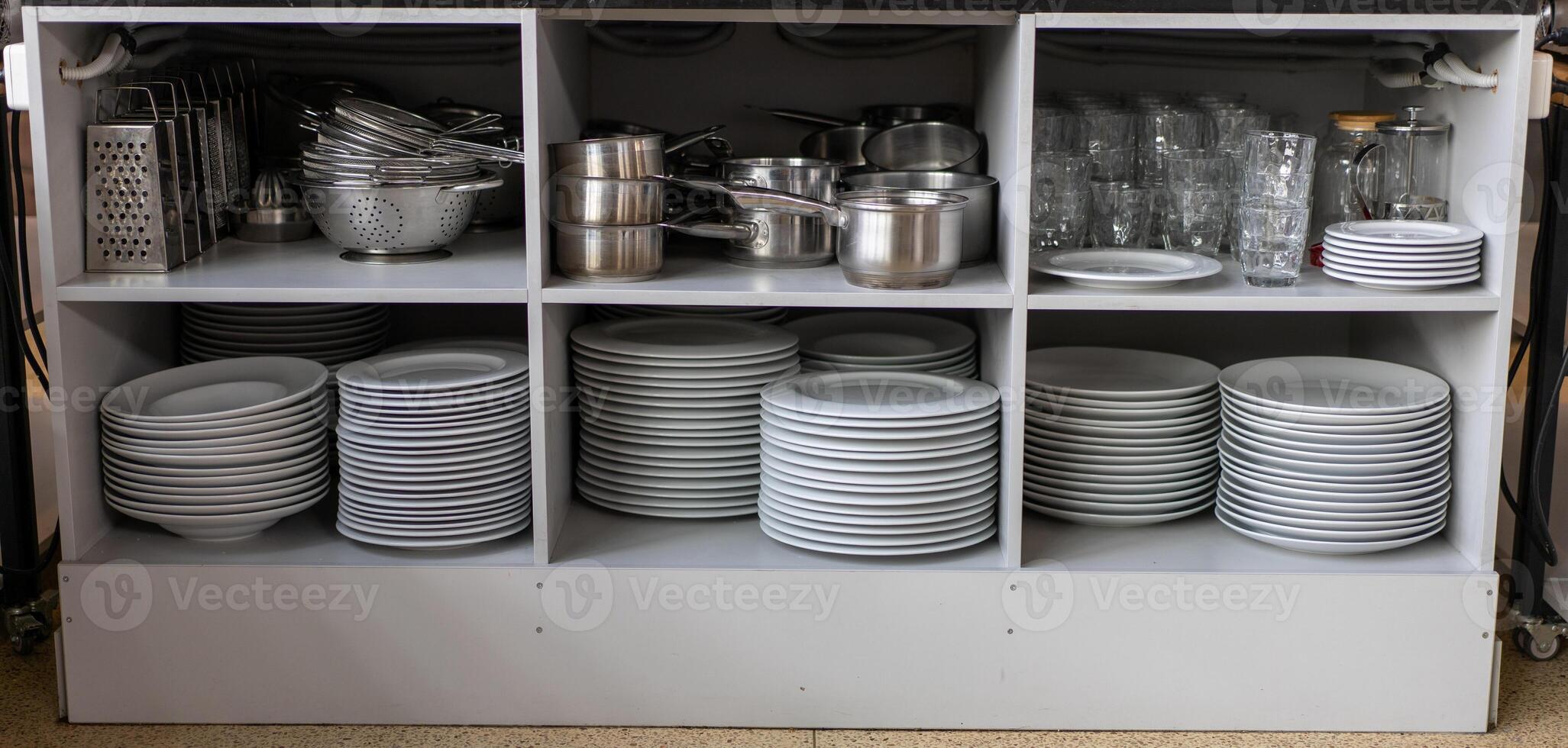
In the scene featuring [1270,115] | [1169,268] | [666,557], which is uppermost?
[1270,115]

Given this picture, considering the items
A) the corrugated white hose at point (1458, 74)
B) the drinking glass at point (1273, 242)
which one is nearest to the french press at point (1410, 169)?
the corrugated white hose at point (1458, 74)

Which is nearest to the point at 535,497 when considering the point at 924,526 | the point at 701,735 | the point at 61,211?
the point at 701,735

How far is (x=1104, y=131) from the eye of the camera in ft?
6.97

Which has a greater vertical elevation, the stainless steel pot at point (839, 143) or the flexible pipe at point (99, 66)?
the flexible pipe at point (99, 66)

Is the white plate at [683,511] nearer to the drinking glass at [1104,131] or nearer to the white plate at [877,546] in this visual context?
the white plate at [877,546]

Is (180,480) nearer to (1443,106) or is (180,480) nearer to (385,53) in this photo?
(385,53)

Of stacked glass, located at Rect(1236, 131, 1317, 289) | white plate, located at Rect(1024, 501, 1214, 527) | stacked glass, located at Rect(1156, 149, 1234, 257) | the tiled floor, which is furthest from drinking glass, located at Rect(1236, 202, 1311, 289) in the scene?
the tiled floor

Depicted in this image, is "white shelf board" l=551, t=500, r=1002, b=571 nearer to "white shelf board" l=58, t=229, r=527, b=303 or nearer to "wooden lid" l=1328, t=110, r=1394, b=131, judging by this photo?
"white shelf board" l=58, t=229, r=527, b=303

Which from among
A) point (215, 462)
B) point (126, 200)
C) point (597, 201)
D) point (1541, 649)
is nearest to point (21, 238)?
point (126, 200)

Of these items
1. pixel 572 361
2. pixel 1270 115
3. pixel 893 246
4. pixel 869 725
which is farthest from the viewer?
pixel 1270 115

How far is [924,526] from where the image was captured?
6.40 ft

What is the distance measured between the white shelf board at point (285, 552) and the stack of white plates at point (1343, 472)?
3.32 ft

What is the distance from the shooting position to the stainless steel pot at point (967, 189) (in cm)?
199

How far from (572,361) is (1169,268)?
867mm
